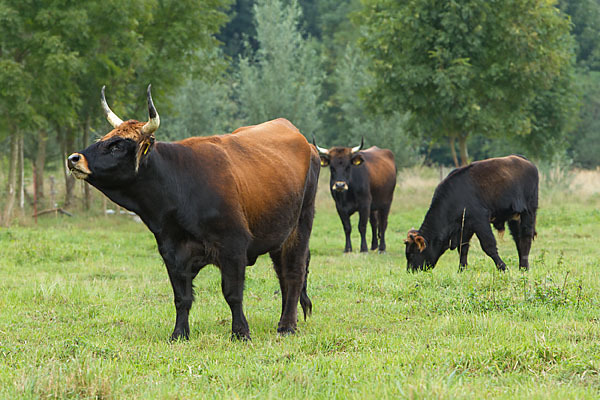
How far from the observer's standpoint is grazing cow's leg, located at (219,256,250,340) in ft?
20.2

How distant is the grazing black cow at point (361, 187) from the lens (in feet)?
49.1

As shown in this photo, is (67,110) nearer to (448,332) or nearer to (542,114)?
(448,332)

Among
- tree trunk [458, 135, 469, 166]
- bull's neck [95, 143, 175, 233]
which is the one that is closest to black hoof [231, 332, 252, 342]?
bull's neck [95, 143, 175, 233]

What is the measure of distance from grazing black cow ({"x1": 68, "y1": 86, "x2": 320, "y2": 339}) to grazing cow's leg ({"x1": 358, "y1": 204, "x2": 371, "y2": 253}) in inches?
310

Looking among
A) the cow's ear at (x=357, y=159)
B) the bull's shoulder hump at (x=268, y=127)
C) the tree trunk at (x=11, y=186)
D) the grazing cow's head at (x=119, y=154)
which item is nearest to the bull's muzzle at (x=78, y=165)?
the grazing cow's head at (x=119, y=154)

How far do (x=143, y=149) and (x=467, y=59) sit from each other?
1662cm

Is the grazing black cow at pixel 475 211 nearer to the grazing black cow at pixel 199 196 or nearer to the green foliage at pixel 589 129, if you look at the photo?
the grazing black cow at pixel 199 196


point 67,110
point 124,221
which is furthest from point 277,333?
point 124,221

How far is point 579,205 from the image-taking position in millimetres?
22016

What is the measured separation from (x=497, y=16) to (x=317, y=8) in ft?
154

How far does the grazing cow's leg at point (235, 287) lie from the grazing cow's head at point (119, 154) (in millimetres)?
1126

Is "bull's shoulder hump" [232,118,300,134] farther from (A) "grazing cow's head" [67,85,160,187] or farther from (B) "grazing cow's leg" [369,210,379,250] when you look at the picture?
(B) "grazing cow's leg" [369,210,379,250]

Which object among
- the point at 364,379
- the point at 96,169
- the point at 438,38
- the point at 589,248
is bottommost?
the point at 589,248

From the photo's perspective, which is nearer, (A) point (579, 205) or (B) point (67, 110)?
(B) point (67, 110)
